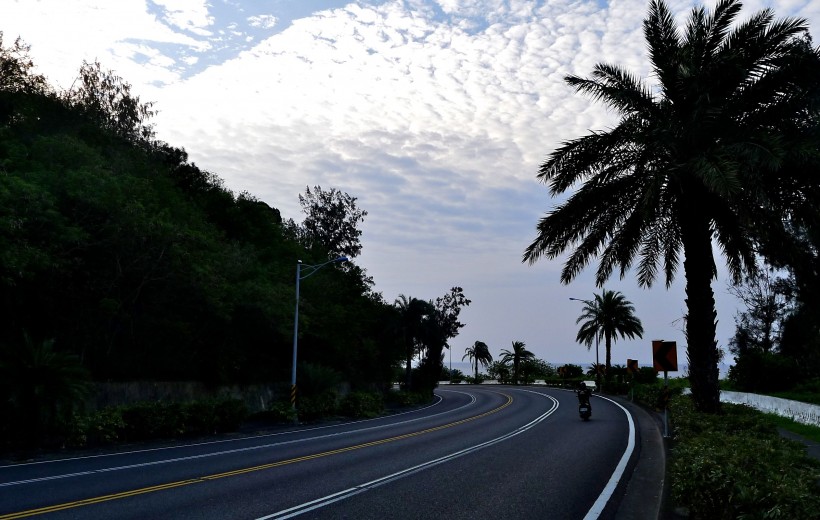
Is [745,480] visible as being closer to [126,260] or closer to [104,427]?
[104,427]

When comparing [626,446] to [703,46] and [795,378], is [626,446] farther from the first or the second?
[795,378]

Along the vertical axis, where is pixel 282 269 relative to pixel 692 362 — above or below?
above

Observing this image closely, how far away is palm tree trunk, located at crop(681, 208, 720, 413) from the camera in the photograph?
17078 millimetres

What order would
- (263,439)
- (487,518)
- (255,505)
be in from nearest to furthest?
(487,518) → (255,505) → (263,439)

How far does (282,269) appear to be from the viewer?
4106 cm


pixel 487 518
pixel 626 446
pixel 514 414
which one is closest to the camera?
pixel 487 518

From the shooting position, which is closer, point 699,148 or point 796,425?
point 699,148

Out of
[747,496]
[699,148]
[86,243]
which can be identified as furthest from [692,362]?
[86,243]

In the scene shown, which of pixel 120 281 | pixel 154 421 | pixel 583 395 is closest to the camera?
pixel 154 421

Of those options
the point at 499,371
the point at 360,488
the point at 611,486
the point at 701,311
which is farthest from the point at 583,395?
the point at 499,371

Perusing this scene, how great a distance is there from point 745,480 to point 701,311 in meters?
11.1

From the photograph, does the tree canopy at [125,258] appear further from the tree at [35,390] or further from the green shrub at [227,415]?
the green shrub at [227,415]

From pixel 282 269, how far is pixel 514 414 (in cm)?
1649

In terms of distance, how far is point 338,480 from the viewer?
12172 mm
